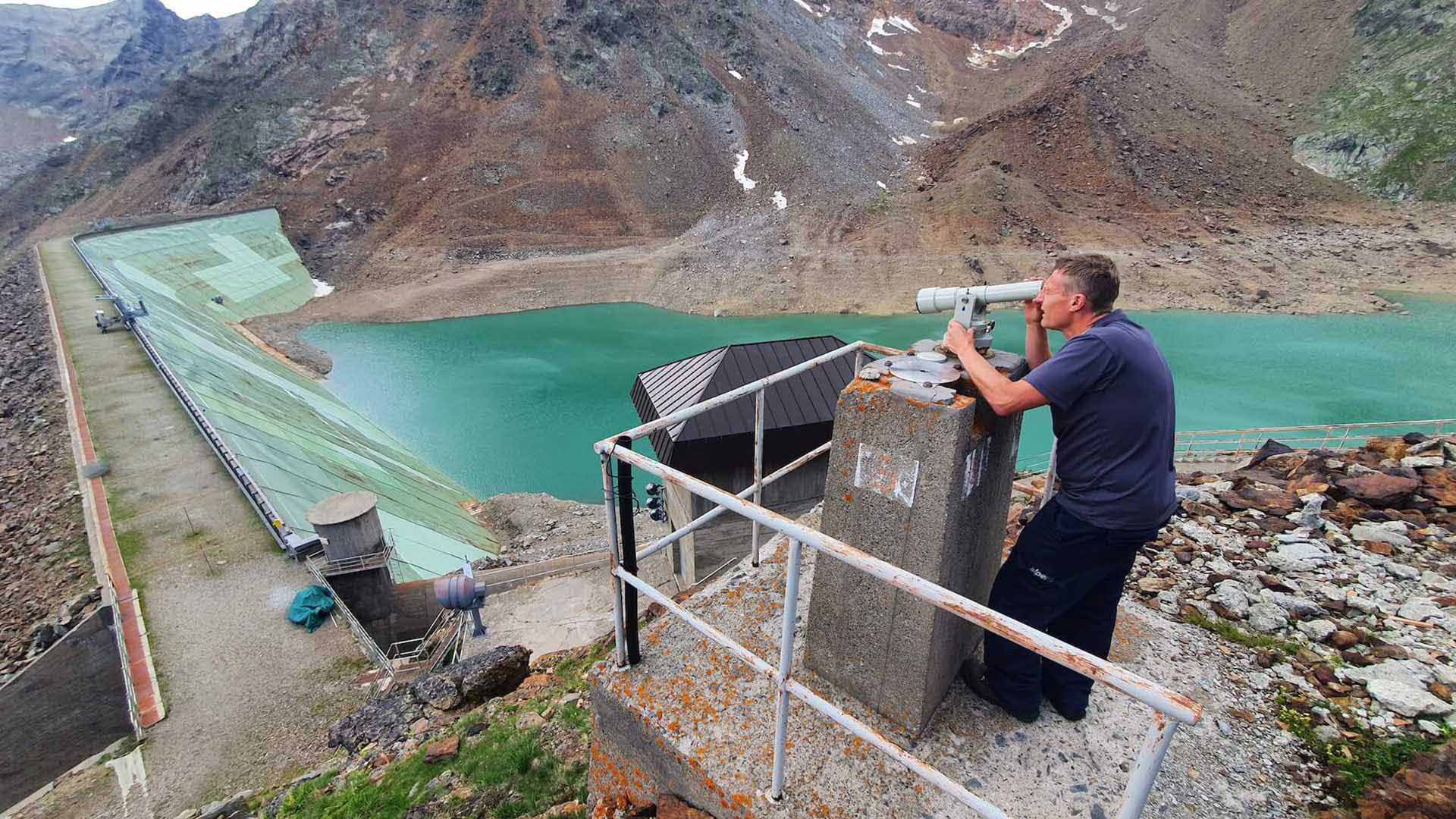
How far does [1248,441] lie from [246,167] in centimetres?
6729

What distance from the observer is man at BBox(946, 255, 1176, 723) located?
2414mm

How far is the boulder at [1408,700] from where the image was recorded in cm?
327

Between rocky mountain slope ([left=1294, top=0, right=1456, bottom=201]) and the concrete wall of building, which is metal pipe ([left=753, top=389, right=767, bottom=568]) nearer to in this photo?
the concrete wall of building

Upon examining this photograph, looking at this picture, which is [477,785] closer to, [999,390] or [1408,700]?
[999,390]

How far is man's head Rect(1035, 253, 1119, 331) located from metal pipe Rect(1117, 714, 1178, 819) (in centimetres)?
167

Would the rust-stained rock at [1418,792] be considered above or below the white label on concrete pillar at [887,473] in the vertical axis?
below

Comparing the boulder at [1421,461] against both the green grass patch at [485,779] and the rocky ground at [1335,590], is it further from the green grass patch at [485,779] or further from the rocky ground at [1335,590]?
the green grass patch at [485,779]

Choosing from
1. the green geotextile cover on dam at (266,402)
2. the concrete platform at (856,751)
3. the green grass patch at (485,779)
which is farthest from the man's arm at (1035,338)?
the green geotextile cover on dam at (266,402)

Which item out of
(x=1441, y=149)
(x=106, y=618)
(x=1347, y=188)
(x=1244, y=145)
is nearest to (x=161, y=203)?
(x=106, y=618)

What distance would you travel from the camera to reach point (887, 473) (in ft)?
8.71

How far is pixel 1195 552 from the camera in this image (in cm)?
530

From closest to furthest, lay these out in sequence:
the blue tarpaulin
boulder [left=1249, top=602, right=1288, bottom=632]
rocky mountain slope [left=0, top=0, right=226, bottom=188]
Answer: boulder [left=1249, top=602, right=1288, bottom=632]
the blue tarpaulin
rocky mountain slope [left=0, top=0, right=226, bottom=188]

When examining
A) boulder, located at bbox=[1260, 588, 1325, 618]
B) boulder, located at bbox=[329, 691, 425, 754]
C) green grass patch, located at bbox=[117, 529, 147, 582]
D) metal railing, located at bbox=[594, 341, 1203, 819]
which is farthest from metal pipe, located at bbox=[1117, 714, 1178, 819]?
green grass patch, located at bbox=[117, 529, 147, 582]

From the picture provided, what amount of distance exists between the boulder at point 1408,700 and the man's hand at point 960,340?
10.5 feet
